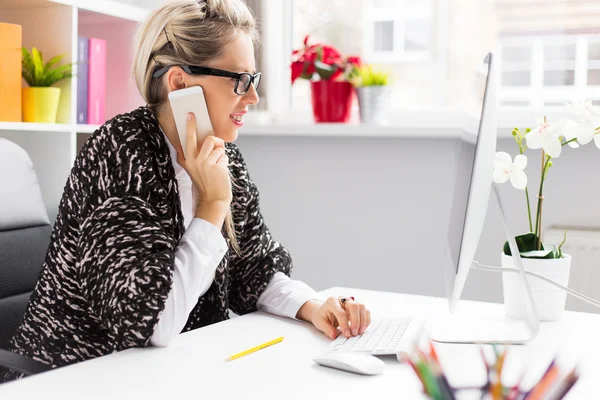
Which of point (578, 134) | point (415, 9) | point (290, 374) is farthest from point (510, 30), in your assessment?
point (290, 374)

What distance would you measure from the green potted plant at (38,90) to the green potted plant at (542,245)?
1300 mm

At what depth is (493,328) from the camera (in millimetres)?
1273

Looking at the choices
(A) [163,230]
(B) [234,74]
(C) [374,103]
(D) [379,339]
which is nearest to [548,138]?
(D) [379,339]

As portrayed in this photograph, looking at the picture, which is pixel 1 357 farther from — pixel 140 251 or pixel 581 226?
pixel 581 226

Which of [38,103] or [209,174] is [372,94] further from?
[209,174]

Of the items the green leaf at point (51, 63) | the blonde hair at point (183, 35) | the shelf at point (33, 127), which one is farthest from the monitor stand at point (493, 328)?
the green leaf at point (51, 63)

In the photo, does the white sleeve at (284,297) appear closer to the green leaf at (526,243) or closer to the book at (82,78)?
the green leaf at (526,243)

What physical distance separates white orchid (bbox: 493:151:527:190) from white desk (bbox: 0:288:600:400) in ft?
0.92

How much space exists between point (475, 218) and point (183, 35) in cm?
68

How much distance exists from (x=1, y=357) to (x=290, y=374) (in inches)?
20.1

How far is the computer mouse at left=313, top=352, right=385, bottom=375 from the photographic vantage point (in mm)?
1020

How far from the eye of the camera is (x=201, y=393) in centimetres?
93

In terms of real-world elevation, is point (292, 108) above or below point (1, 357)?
above

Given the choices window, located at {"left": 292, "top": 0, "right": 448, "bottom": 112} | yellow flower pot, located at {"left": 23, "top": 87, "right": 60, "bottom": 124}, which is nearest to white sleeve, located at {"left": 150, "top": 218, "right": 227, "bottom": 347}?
yellow flower pot, located at {"left": 23, "top": 87, "right": 60, "bottom": 124}
